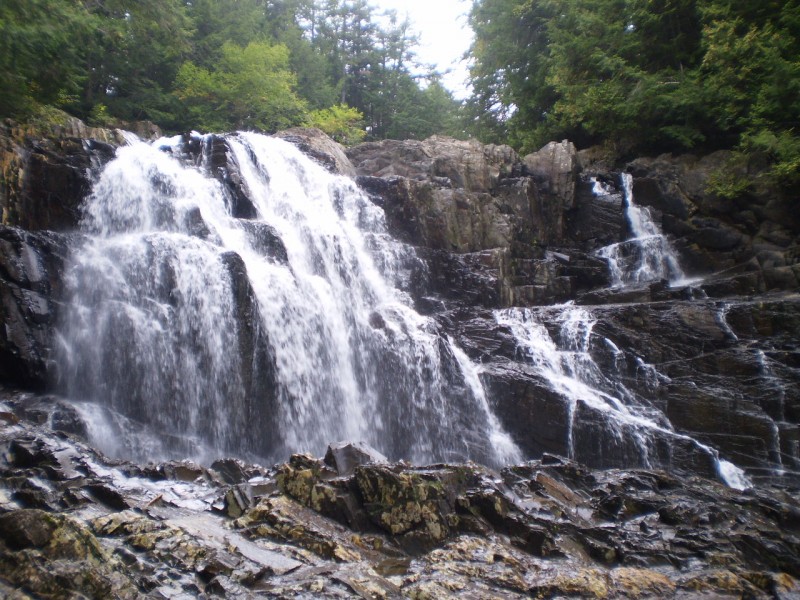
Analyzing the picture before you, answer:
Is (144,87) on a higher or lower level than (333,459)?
higher

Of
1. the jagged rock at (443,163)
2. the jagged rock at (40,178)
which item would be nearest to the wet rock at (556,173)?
the jagged rock at (443,163)

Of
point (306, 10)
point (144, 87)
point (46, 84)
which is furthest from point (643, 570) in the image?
point (306, 10)

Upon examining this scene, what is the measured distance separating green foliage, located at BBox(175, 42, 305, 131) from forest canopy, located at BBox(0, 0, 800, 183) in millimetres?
83

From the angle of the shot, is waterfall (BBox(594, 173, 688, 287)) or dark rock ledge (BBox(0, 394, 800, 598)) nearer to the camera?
→ dark rock ledge (BBox(0, 394, 800, 598))

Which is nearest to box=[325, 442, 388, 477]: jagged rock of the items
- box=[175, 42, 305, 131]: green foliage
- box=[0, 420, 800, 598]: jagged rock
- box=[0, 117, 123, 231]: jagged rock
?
box=[0, 420, 800, 598]: jagged rock

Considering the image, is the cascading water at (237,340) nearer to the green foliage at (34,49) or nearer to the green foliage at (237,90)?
the green foliage at (34,49)

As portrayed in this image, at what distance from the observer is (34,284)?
10.5 m

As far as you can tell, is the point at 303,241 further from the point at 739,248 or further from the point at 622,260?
the point at 739,248

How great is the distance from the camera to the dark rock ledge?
425cm

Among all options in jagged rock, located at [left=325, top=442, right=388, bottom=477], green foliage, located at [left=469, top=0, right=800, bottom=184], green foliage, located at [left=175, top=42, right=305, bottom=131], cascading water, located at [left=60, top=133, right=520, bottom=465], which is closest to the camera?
jagged rock, located at [left=325, top=442, right=388, bottom=477]

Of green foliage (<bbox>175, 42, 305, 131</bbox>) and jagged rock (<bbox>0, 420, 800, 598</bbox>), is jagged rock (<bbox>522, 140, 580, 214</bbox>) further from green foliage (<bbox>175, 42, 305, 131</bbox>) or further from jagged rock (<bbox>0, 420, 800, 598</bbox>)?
jagged rock (<bbox>0, 420, 800, 598</bbox>)

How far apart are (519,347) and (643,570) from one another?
7.67 metres

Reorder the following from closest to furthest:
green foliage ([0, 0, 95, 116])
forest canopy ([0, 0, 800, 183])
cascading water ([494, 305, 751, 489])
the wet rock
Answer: cascading water ([494, 305, 751, 489]) < green foliage ([0, 0, 95, 116]) < forest canopy ([0, 0, 800, 183]) < the wet rock

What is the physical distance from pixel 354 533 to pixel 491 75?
2549cm
